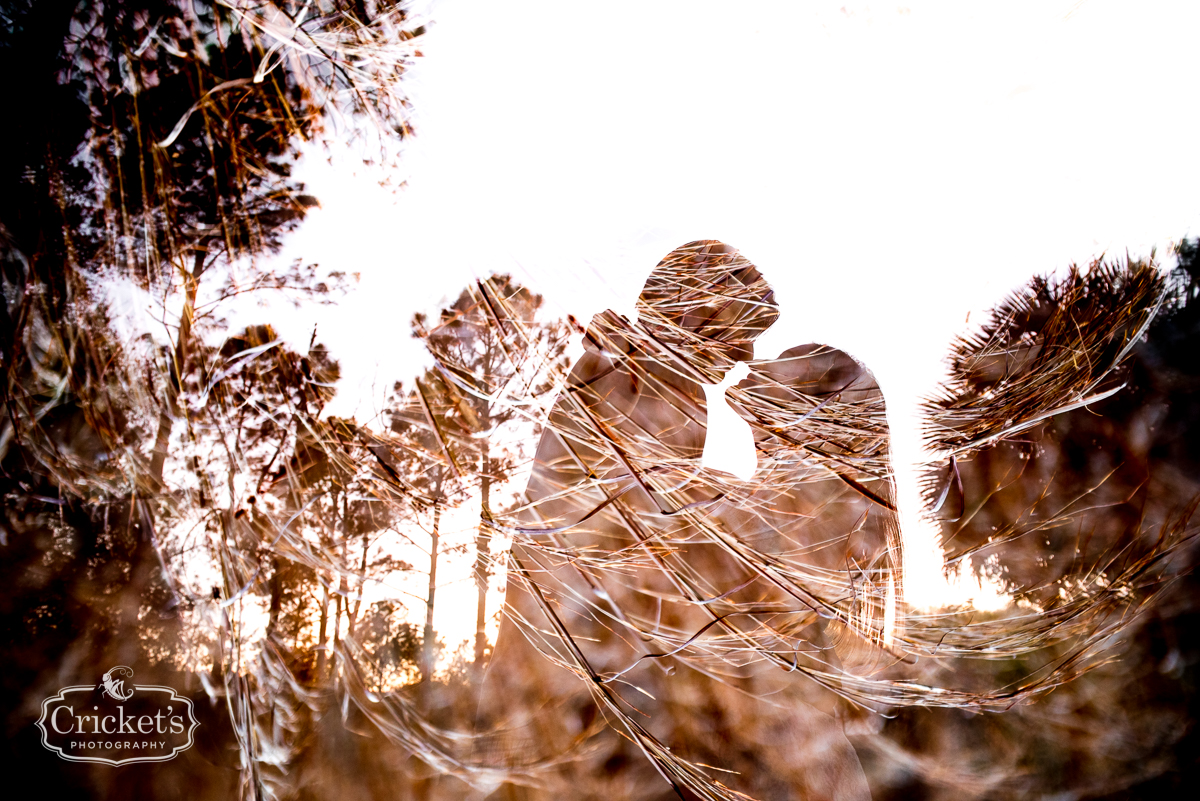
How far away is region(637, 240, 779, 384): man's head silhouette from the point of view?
2.04 ft

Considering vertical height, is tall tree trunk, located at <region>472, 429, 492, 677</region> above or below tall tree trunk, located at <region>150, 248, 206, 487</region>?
below

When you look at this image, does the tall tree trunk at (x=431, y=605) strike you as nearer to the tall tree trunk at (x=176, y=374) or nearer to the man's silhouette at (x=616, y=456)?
the man's silhouette at (x=616, y=456)

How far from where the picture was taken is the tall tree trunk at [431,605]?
1.95ft

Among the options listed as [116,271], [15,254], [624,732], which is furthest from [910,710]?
[15,254]

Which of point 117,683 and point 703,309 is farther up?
point 703,309

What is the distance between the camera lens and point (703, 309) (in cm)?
62

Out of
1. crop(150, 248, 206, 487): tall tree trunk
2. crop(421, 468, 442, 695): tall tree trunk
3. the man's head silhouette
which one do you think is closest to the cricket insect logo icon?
crop(150, 248, 206, 487): tall tree trunk

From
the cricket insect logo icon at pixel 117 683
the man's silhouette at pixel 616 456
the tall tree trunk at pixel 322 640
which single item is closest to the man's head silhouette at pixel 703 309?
the man's silhouette at pixel 616 456

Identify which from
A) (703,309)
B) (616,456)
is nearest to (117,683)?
(616,456)

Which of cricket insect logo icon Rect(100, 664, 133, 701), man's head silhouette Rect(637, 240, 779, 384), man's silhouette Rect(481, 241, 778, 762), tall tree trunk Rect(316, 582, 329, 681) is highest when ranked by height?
man's head silhouette Rect(637, 240, 779, 384)

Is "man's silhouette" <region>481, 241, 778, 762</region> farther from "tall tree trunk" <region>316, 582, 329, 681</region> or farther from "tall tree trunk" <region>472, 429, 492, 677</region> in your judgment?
"tall tree trunk" <region>316, 582, 329, 681</region>

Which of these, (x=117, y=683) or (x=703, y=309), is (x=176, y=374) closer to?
(x=117, y=683)

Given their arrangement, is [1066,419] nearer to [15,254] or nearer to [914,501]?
[914,501]
